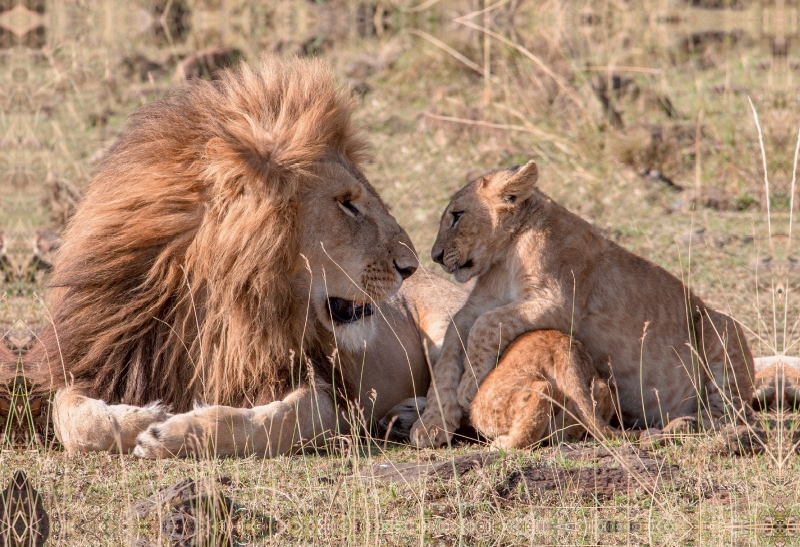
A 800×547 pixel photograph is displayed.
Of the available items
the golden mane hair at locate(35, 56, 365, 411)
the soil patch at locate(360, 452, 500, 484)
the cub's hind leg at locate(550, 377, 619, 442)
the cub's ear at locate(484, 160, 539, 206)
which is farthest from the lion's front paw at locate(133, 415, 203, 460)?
the cub's ear at locate(484, 160, 539, 206)

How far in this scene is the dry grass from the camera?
3246mm

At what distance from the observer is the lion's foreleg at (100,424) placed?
12.3ft

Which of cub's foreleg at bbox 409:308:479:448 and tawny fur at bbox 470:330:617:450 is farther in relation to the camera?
cub's foreleg at bbox 409:308:479:448

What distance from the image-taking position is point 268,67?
14.0 ft

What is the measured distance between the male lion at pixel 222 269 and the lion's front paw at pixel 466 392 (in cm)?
48

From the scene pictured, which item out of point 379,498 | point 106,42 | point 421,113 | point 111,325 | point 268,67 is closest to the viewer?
point 379,498

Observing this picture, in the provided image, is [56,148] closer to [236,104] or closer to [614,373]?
[236,104]

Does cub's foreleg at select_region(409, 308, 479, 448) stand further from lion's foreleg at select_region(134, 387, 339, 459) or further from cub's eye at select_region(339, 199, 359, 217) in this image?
cub's eye at select_region(339, 199, 359, 217)

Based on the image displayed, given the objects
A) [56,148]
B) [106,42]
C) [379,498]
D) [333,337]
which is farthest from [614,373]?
[106,42]

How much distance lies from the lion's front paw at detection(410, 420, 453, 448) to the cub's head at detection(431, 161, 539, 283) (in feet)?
2.25

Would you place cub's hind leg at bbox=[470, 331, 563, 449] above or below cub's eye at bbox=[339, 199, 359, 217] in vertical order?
below

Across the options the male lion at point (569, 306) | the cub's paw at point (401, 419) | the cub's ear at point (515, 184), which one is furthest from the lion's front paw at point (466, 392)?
the cub's ear at point (515, 184)

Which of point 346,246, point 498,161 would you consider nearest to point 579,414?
point 346,246

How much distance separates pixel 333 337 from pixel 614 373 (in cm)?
118
